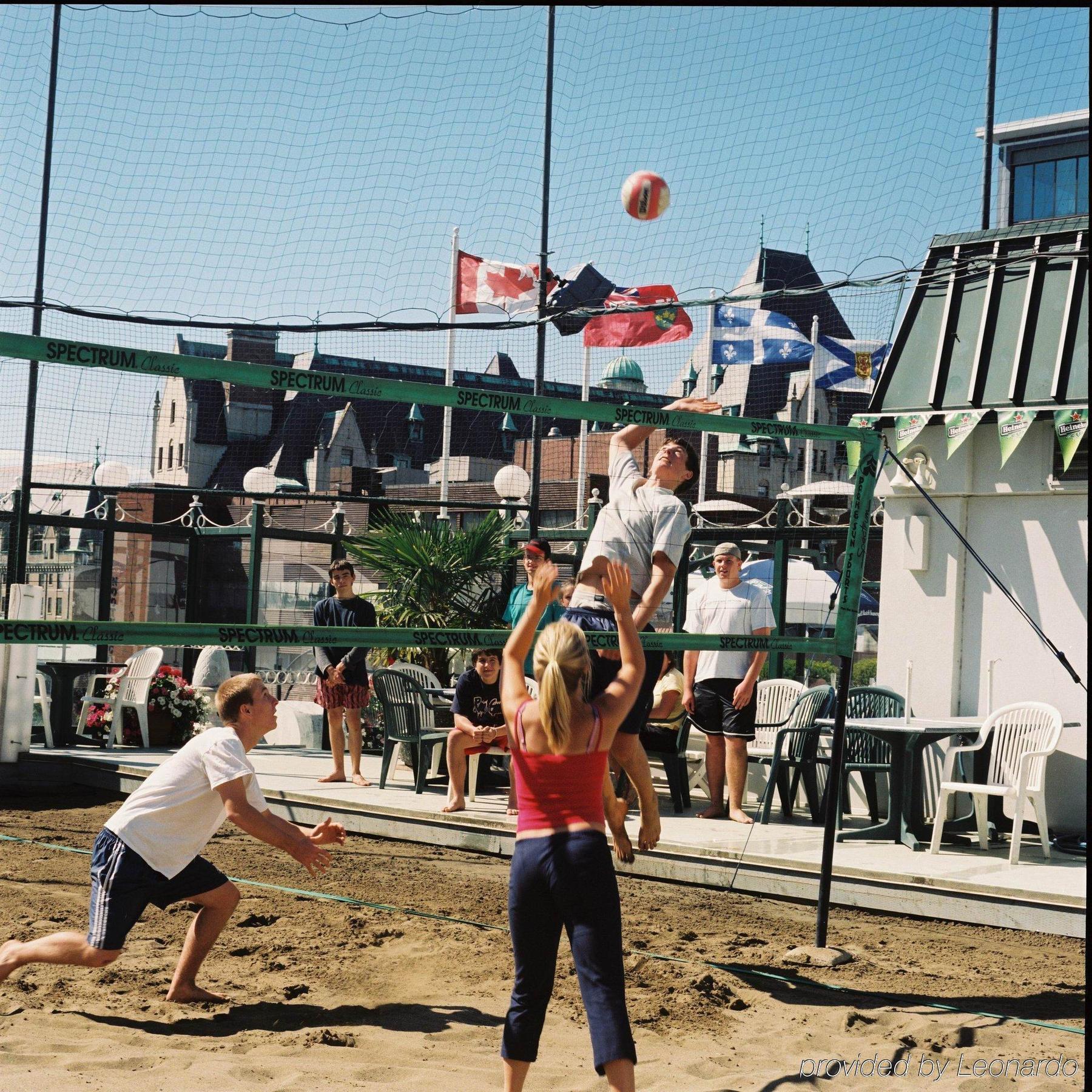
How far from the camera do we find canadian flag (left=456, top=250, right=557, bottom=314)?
14242 mm

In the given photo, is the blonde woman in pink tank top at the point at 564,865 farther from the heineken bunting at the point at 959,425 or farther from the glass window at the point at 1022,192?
the glass window at the point at 1022,192

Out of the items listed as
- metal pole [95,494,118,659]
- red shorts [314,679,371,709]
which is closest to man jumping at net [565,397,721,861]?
red shorts [314,679,371,709]

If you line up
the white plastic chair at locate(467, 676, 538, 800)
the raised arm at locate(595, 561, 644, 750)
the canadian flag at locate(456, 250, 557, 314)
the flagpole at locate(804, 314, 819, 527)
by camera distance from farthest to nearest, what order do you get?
the canadian flag at locate(456, 250, 557, 314) → the flagpole at locate(804, 314, 819, 527) → the white plastic chair at locate(467, 676, 538, 800) → the raised arm at locate(595, 561, 644, 750)

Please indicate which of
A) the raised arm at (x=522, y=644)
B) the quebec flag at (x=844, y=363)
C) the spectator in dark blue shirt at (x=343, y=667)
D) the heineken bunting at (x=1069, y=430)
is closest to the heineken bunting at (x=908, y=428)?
the heineken bunting at (x=1069, y=430)

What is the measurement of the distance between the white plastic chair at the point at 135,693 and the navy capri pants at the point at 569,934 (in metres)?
8.90

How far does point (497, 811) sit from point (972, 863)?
3212 millimetres

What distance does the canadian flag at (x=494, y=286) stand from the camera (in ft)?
46.7

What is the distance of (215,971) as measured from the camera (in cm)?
547

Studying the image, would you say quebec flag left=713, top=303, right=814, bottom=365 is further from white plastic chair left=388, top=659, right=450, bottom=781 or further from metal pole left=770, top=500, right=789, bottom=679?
white plastic chair left=388, top=659, right=450, bottom=781

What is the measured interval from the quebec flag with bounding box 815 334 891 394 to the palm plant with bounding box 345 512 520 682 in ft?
24.8

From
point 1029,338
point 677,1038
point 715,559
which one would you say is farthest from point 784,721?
point 677,1038

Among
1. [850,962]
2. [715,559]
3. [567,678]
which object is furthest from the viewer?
[715,559]

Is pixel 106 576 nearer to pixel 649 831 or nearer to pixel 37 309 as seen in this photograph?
pixel 37 309

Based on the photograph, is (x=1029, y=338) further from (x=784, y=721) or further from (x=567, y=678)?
(x=567, y=678)
